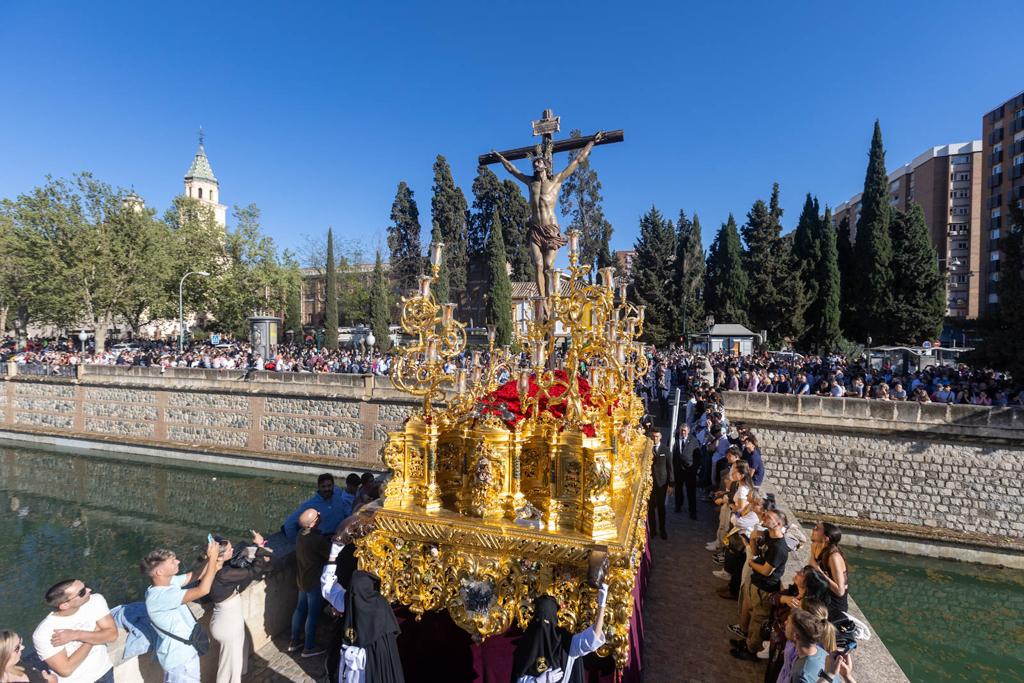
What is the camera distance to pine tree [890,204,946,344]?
100ft

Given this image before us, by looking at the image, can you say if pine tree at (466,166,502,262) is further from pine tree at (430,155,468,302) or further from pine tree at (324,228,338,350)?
pine tree at (324,228,338,350)

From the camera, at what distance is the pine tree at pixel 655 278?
134 feet

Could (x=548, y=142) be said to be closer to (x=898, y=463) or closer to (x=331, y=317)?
(x=898, y=463)

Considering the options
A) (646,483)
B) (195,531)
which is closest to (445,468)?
(646,483)

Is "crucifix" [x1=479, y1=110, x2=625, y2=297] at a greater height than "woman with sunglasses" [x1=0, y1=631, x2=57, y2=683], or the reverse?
"crucifix" [x1=479, y1=110, x2=625, y2=297]

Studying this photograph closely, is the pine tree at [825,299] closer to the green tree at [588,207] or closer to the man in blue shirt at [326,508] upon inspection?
the green tree at [588,207]

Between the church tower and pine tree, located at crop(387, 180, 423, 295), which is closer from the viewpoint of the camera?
pine tree, located at crop(387, 180, 423, 295)

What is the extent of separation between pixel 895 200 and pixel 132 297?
70.8m

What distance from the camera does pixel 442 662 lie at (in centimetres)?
423

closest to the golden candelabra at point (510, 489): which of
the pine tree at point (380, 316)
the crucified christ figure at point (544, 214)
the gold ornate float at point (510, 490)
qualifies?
the gold ornate float at point (510, 490)

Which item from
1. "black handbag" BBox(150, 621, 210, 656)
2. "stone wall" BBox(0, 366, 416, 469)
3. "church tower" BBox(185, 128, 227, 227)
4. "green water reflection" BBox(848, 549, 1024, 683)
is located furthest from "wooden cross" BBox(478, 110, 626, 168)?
"church tower" BBox(185, 128, 227, 227)

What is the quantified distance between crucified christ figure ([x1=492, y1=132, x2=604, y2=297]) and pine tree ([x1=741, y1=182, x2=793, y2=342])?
3230 cm

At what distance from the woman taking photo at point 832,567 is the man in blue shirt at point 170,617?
4685mm

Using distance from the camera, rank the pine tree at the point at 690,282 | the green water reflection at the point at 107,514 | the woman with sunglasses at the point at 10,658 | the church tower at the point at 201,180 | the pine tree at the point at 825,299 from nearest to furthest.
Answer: the woman with sunglasses at the point at 10,658, the green water reflection at the point at 107,514, the pine tree at the point at 825,299, the pine tree at the point at 690,282, the church tower at the point at 201,180
